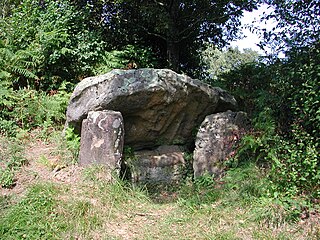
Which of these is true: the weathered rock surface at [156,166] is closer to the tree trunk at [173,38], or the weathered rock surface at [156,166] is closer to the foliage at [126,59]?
the foliage at [126,59]

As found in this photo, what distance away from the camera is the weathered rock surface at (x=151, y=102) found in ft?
17.5

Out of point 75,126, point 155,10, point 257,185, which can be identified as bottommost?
point 257,185

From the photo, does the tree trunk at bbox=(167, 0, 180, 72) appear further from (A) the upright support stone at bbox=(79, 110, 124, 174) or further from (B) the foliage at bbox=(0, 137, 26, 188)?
(B) the foliage at bbox=(0, 137, 26, 188)

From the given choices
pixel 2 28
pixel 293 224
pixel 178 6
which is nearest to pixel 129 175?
pixel 293 224

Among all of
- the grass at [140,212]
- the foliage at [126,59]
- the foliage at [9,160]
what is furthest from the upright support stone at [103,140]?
the foliage at [126,59]

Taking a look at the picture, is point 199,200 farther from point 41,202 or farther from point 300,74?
point 300,74

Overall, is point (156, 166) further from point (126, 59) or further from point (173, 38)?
point (173, 38)

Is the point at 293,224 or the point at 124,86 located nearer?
the point at 293,224

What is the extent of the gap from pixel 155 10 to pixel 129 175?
451 centimetres

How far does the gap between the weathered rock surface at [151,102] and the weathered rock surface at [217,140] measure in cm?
58

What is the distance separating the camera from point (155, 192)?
545 cm

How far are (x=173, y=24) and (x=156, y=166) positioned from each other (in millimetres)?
4180

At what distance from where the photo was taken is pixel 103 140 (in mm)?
4984

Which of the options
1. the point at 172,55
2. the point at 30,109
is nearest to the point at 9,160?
the point at 30,109
